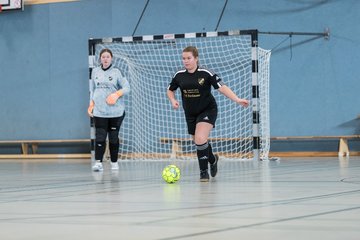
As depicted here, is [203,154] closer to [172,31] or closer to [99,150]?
[99,150]

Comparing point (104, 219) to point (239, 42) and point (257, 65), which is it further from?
point (239, 42)

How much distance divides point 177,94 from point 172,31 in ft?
5.17

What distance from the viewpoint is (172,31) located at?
18188 millimetres

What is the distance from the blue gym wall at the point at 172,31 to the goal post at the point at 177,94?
1.86 feet

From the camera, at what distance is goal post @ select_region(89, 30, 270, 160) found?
55.1ft

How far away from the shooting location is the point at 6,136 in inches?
787

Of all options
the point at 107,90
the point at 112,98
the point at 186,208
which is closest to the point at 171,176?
the point at 186,208

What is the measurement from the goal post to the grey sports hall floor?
691cm

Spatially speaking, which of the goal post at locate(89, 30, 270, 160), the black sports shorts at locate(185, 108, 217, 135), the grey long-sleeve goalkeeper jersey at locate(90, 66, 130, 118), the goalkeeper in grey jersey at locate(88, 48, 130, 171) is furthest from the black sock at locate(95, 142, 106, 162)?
the goal post at locate(89, 30, 270, 160)

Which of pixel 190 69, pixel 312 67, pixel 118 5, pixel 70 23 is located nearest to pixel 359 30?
pixel 312 67

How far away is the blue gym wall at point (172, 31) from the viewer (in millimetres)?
16906

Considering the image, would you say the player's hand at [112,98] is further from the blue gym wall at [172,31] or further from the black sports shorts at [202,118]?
the blue gym wall at [172,31]

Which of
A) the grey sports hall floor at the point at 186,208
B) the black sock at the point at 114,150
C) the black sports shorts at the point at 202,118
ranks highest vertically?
the black sports shorts at the point at 202,118

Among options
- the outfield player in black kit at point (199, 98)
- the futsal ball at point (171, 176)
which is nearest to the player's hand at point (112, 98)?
the outfield player in black kit at point (199, 98)
